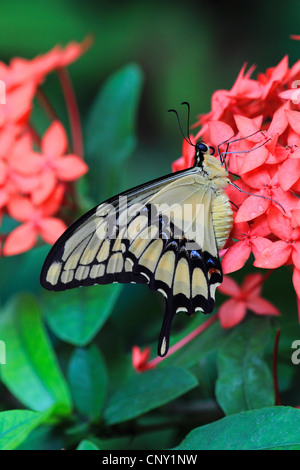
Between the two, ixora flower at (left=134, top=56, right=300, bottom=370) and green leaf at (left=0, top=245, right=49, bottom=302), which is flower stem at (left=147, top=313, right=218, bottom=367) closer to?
ixora flower at (left=134, top=56, right=300, bottom=370)

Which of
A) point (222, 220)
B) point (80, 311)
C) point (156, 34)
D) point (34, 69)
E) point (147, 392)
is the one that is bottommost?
point (147, 392)

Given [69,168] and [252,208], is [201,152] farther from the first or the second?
[69,168]

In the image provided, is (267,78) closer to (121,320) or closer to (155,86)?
(121,320)

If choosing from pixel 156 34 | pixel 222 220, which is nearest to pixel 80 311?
pixel 222 220

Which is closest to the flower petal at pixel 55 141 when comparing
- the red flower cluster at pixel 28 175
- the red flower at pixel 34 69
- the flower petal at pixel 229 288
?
the red flower cluster at pixel 28 175

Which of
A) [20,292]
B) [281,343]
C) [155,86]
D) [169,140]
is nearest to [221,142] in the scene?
[281,343]

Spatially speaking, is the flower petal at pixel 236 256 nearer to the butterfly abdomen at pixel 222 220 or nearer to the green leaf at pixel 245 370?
A: the butterfly abdomen at pixel 222 220
